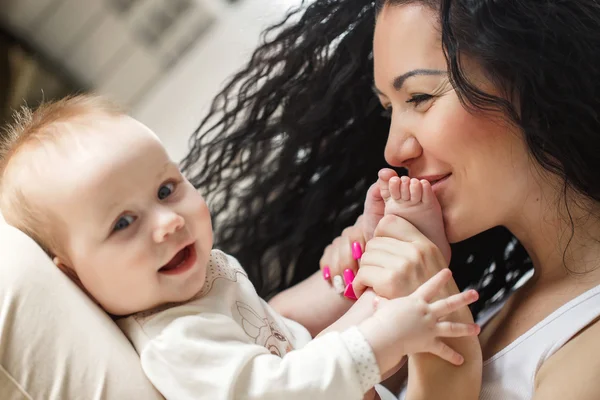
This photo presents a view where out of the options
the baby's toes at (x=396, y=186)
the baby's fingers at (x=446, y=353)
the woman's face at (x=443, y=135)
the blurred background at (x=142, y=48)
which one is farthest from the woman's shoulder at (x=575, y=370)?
the blurred background at (x=142, y=48)

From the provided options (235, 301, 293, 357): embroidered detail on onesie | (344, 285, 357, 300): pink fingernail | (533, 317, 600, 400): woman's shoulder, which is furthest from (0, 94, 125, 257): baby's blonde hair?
(533, 317, 600, 400): woman's shoulder

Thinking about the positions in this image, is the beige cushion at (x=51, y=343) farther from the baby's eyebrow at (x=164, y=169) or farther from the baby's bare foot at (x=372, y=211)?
the baby's bare foot at (x=372, y=211)

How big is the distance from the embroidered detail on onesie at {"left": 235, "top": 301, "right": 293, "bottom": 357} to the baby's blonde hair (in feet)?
0.94

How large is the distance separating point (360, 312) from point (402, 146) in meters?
0.26

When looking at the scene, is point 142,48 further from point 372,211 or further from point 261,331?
point 261,331

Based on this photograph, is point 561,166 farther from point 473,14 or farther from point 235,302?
point 235,302

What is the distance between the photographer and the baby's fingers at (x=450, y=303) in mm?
987

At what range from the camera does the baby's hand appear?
3.19ft

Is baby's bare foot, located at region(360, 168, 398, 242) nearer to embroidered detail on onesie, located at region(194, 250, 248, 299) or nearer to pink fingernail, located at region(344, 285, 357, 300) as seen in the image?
pink fingernail, located at region(344, 285, 357, 300)

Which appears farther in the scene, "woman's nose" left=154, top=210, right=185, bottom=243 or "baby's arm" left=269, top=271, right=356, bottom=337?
"baby's arm" left=269, top=271, right=356, bottom=337

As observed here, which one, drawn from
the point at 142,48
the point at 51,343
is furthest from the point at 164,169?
the point at 142,48

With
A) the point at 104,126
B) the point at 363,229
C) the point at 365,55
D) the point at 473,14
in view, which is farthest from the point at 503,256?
the point at 104,126

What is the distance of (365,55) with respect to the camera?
4.75ft

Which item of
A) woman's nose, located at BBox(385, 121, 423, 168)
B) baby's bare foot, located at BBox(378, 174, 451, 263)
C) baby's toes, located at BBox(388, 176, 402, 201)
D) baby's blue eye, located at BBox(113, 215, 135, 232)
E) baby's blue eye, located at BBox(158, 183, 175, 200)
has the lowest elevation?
baby's bare foot, located at BBox(378, 174, 451, 263)
